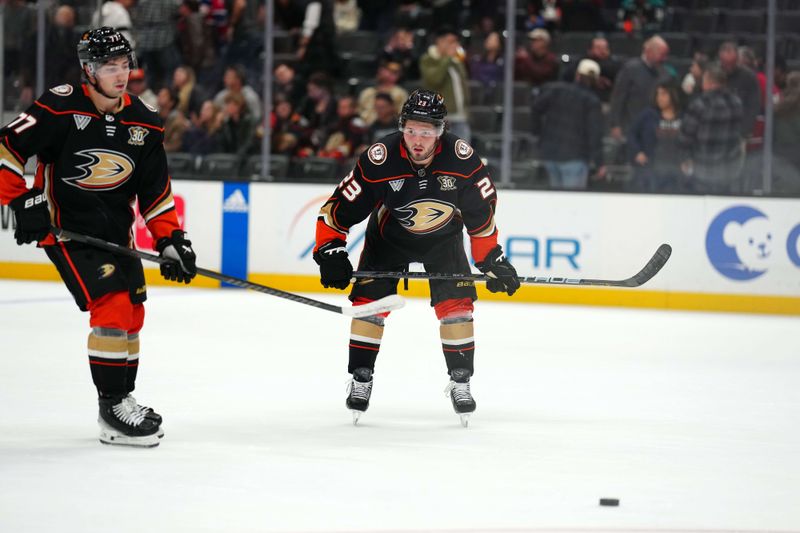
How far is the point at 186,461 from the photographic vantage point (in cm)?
401

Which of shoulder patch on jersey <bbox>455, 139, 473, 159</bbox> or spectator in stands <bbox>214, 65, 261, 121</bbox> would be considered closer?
shoulder patch on jersey <bbox>455, 139, 473, 159</bbox>

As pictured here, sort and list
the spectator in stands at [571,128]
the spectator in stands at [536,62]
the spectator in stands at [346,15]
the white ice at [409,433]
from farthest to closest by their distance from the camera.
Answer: the spectator in stands at [346,15]
the spectator in stands at [536,62]
the spectator in stands at [571,128]
the white ice at [409,433]

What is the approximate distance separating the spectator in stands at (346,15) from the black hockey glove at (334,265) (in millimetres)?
5876

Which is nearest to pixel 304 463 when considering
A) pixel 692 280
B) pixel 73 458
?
pixel 73 458

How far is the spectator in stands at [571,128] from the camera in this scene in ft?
29.0

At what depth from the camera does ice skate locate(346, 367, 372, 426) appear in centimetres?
470

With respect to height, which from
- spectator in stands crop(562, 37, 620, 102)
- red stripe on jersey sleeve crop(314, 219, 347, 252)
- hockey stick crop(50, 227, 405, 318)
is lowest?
hockey stick crop(50, 227, 405, 318)

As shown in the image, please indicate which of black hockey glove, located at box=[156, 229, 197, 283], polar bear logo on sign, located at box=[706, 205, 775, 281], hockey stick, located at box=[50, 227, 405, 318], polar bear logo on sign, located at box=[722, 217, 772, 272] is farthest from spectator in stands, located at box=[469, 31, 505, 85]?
black hockey glove, located at box=[156, 229, 197, 283]

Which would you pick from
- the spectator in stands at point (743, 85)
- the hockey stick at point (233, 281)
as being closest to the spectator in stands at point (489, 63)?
the spectator in stands at point (743, 85)

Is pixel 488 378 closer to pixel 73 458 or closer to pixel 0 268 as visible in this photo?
pixel 73 458

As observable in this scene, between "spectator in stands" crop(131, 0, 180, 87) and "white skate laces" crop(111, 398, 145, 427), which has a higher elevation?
"spectator in stands" crop(131, 0, 180, 87)

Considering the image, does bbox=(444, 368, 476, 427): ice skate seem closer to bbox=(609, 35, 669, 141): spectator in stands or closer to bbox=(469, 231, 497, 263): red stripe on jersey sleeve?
bbox=(469, 231, 497, 263): red stripe on jersey sleeve

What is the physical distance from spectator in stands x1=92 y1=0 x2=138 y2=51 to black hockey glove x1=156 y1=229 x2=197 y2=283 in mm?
5535

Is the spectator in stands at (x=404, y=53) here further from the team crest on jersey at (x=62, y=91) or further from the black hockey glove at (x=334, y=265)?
the team crest on jersey at (x=62, y=91)
